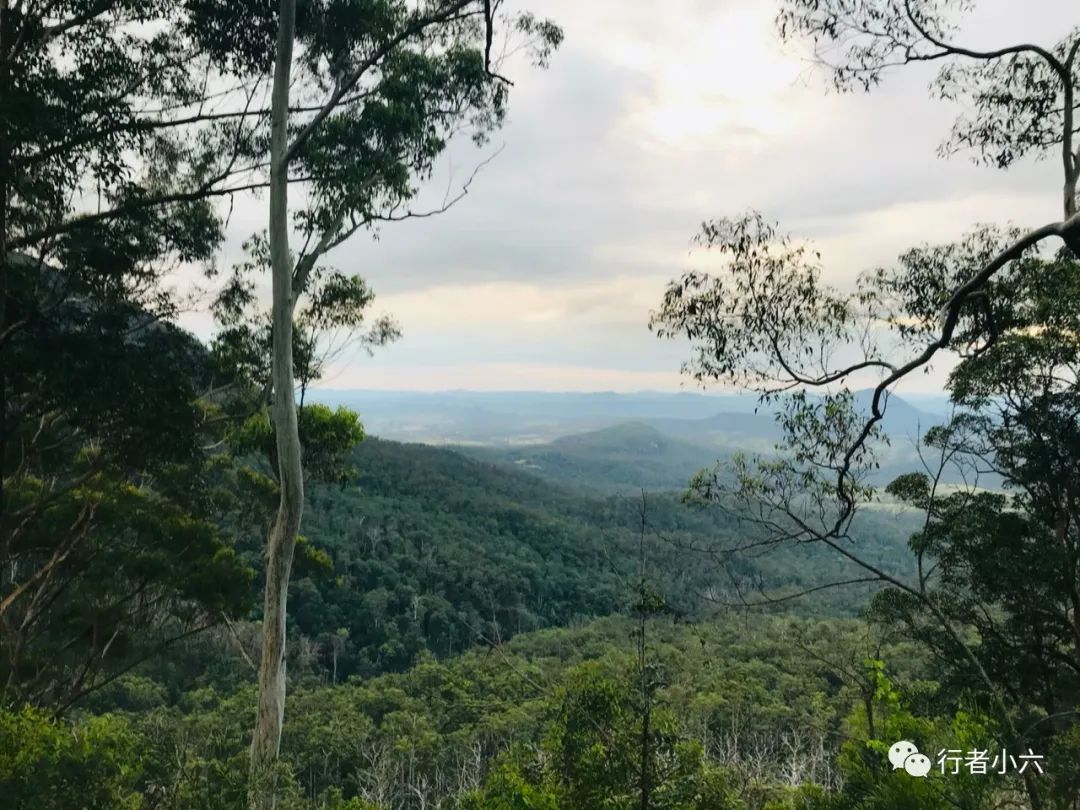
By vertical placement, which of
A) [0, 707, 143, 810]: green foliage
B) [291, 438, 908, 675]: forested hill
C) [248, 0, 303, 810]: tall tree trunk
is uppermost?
[248, 0, 303, 810]: tall tree trunk

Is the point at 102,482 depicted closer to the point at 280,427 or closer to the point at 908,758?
the point at 280,427

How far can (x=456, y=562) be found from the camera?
4181 centimetres

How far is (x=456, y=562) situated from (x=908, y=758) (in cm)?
3936

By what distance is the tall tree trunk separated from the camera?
4793 millimetres

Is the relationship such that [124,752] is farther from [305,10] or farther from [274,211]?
[305,10]

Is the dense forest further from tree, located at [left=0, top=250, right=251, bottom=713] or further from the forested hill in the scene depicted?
the forested hill

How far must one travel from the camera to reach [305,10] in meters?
5.71

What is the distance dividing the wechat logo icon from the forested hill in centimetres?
1831

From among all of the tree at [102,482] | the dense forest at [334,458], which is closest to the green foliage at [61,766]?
the dense forest at [334,458]

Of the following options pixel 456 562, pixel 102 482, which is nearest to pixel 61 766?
pixel 102 482

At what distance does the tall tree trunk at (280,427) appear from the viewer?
479 centimetres

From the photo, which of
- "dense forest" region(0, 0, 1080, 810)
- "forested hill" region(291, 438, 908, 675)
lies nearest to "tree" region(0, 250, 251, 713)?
"dense forest" region(0, 0, 1080, 810)

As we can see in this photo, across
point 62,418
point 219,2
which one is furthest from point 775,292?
point 62,418

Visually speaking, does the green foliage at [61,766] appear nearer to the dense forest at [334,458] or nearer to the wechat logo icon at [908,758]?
Result: the dense forest at [334,458]
